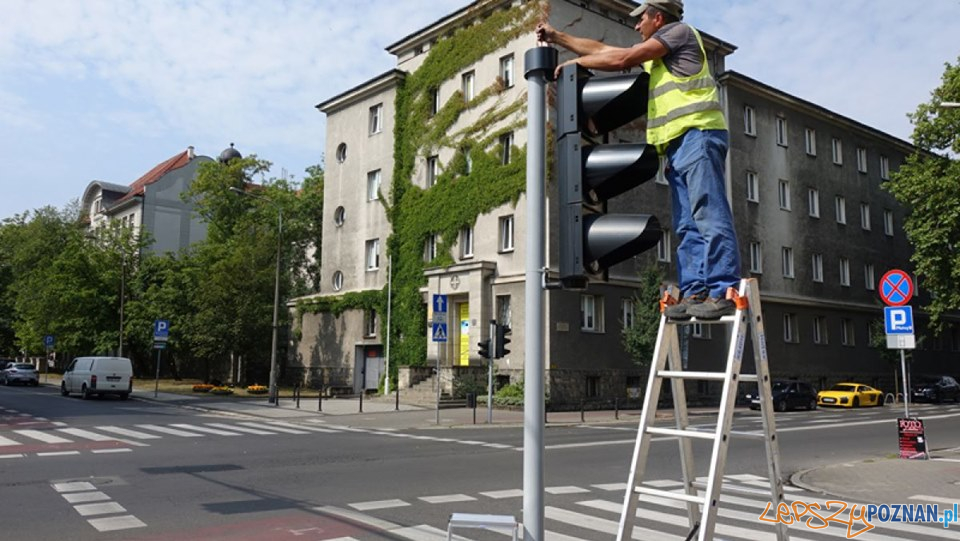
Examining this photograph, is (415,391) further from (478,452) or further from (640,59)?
(640,59)

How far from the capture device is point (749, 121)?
3916cm

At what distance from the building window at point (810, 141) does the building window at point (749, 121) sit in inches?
198

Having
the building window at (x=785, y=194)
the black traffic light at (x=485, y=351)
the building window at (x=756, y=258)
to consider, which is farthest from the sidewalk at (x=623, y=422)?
the building window at (x=785, y=194)

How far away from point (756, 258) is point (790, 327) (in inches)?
190

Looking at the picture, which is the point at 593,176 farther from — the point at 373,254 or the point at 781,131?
the point at 781,131

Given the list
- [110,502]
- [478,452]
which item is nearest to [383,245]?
[478,452]

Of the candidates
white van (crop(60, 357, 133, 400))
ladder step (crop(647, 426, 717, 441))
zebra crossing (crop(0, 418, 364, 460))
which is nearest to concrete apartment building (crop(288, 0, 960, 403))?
zebra crossing (crop(0, 418, 364, 460))

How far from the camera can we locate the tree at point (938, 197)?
33719 millimetres

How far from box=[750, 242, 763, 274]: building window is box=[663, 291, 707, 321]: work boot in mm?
36331

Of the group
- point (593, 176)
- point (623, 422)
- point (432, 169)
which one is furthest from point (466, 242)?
point (593, 176)

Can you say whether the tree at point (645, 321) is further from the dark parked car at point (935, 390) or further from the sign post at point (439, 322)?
the dark parked car at point (935, 390)

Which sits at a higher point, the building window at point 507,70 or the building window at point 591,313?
the building window at point 507,70

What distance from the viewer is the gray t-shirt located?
364 cm

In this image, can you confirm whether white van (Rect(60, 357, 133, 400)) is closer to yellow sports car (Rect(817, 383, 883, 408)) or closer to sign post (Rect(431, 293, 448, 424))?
sign post (Rect(431, 293, 448, 424))
